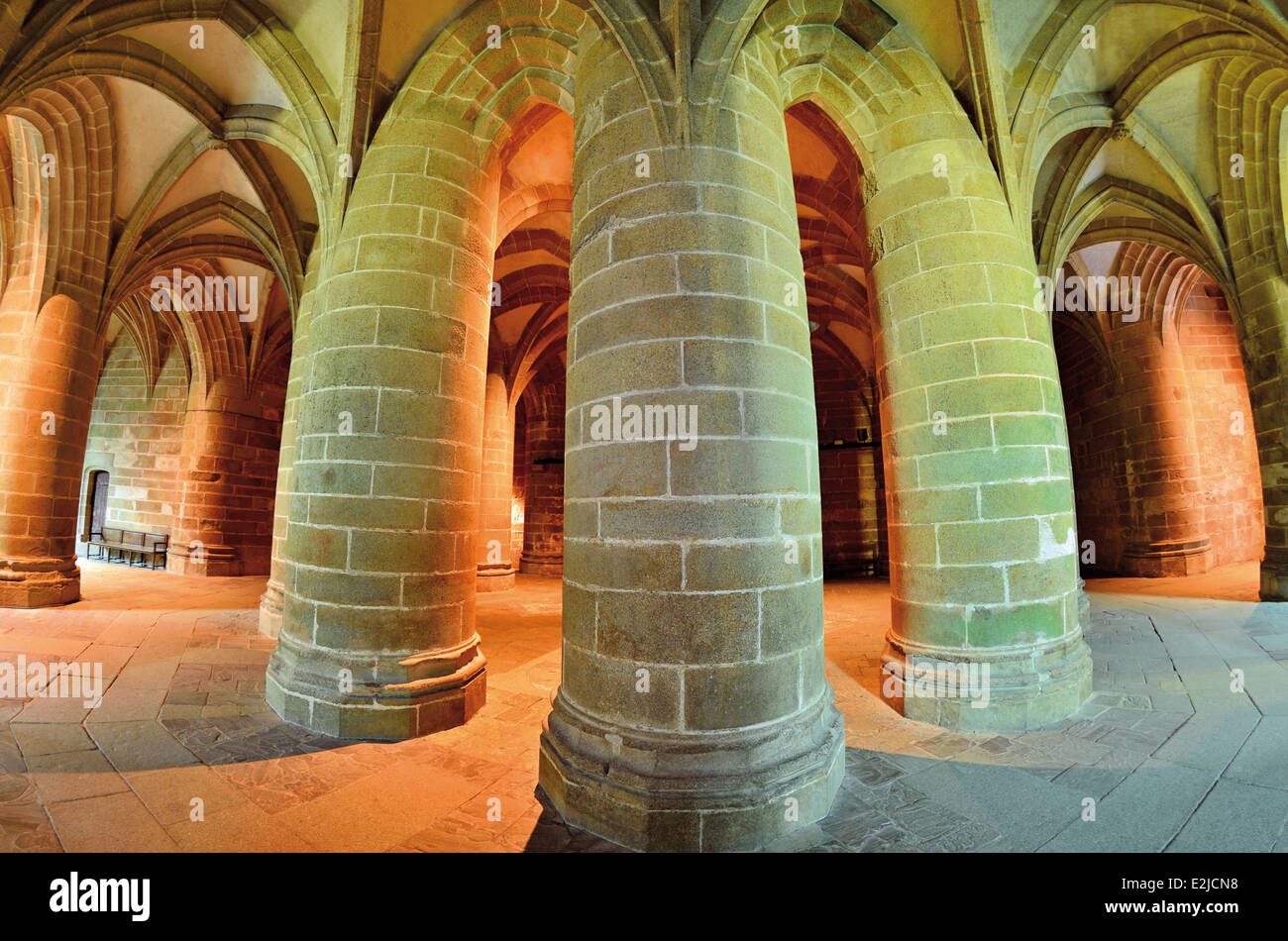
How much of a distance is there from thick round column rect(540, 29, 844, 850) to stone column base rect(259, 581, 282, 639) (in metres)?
4.36

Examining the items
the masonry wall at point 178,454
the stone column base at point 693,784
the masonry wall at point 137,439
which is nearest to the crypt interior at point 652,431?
the stone column base at point 693,784

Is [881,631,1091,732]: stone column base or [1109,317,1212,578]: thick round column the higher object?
[1109,317,1212,578]: thick round column

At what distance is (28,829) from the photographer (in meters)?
2.25

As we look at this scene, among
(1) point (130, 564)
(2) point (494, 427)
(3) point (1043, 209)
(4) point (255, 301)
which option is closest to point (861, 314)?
(3) point (1043, 209)

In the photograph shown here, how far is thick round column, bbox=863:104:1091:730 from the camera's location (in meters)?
3.61

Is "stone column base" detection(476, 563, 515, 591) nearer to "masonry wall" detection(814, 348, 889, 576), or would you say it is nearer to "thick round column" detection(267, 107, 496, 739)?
"thick round column" detection(267, 107, 496, 739)

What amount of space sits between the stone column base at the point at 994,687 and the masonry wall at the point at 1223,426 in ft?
33.8

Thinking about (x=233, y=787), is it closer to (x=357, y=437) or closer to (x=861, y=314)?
(x=357, y=437)

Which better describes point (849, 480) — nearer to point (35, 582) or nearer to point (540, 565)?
point (540, 565)

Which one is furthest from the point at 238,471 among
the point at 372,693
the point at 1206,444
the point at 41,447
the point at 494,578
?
the point at 1206,444

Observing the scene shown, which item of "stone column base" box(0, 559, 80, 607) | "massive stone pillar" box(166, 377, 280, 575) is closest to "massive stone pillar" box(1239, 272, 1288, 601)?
"stone column base" box(0, 559, 80, 607)

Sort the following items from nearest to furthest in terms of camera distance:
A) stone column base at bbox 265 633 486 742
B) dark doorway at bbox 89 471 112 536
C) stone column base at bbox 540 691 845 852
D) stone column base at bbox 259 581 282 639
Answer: stone column base at bbox 540 691 845 852 → stone column base at bbox 265 633 486 742 → stone column base at bbox 259 581 282 639 → dark doorway at bbox 89 471 112 536

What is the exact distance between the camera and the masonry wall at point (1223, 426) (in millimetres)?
10406

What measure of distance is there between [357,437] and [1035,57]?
20.8 feet
